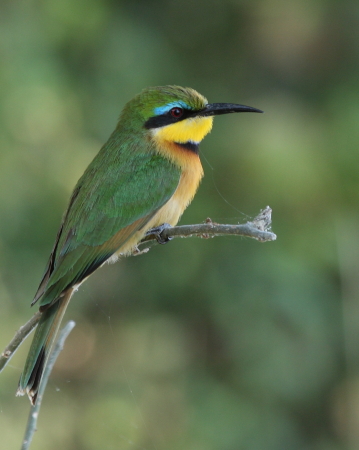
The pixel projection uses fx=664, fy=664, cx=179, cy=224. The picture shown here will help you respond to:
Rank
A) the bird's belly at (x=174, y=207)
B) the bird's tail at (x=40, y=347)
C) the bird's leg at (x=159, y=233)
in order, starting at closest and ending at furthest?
the bird's tail at (x=40, y=347), the bird's leg at (x=159, y=233), the bird's belly at (x=174, y=207)

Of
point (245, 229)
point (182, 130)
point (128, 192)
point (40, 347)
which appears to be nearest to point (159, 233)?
point (128, 192)

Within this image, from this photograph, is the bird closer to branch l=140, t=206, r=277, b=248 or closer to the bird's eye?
the bird's eye

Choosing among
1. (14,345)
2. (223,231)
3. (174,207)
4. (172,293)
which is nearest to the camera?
(14,345)

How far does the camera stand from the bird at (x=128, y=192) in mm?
2111

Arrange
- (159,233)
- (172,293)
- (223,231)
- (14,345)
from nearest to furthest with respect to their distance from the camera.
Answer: (14,345)
(223,231)
(159,233)
(172,293)

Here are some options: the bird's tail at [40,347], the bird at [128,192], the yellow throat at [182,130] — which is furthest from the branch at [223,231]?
the yellow throat at [182,130]

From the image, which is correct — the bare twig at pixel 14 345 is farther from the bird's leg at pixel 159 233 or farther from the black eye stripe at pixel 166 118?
the black eye stripe at pixel 166 118

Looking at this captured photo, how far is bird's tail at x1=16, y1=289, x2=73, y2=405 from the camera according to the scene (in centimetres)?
190

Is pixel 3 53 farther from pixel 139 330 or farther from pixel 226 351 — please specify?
pixel 226 351

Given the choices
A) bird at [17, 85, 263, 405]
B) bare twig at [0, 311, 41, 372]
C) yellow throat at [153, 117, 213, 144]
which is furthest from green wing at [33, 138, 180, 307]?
bare twig at [0, 311, 41, 372]

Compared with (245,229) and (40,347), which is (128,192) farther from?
A: (245,229)

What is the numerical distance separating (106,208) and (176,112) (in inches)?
19.3

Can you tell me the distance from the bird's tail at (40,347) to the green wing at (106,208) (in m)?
0.06

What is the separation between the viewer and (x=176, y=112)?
2.53 metres
